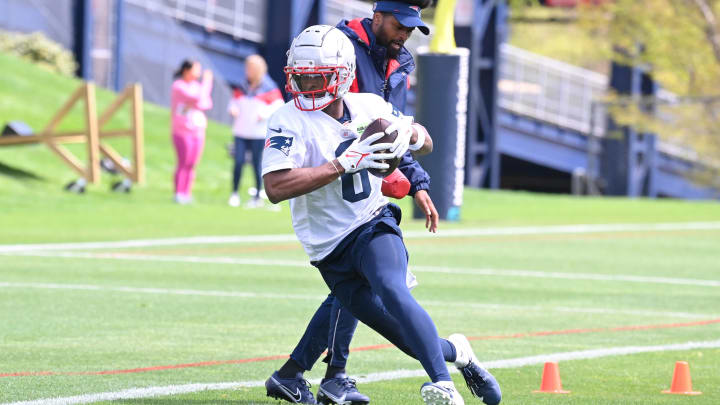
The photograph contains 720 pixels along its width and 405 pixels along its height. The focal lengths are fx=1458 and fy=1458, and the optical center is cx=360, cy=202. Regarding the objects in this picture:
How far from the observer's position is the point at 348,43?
6.04 m

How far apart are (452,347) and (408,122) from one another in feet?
3.13

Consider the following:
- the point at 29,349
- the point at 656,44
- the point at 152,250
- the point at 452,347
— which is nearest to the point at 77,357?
the point at 29,349

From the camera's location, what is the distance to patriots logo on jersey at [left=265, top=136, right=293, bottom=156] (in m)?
5.79

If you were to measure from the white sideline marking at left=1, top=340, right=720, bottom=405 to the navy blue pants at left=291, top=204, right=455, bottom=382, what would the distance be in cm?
90

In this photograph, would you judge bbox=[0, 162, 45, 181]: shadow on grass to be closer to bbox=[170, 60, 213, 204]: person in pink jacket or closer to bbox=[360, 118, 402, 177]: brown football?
bbox=[170, 60, 213, 204]: person in pink jacket

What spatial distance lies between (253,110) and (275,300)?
9.88m

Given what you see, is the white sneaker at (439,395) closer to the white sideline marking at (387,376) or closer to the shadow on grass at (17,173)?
the white sideline marking at (387,376)

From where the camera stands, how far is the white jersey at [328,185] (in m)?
5.89

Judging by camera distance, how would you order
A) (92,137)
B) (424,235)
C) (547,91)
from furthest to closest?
(547,91) < (92,137) < (424,235)

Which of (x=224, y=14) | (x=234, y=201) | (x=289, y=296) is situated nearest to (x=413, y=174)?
(x=289, y=296)

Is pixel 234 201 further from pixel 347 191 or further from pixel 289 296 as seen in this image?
pixel 347 191

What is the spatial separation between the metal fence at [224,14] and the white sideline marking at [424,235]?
15431 mm

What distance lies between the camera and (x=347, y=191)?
591cm

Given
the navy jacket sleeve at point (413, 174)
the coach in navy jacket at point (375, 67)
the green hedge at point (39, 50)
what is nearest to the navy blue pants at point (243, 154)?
the green hedge at point (39, 50)
